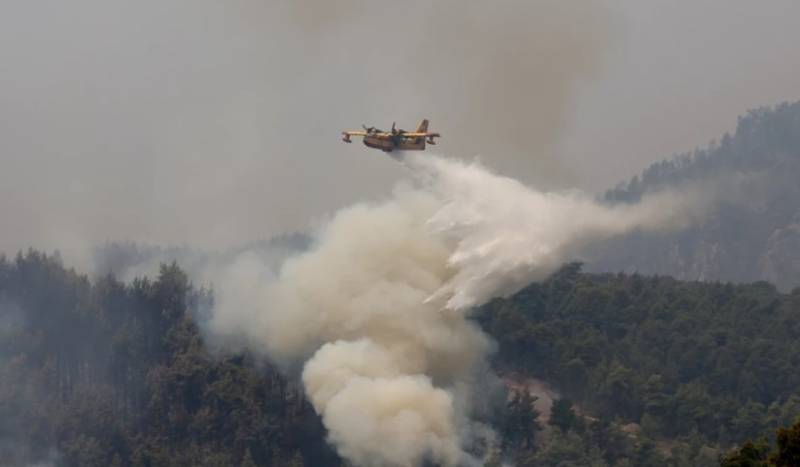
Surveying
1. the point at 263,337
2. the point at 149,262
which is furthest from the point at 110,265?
the point at 263,337

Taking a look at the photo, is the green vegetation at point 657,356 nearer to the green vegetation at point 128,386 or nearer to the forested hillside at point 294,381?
the forested hillside at point 294,381

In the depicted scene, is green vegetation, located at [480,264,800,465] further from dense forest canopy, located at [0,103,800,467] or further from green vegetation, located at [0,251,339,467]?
green vegetation, located at [0,251,339,467]

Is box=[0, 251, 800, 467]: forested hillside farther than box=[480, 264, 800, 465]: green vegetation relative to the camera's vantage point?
No

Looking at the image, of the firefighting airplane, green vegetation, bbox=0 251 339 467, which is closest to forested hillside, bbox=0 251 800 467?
green vegetation, bbox=0 251 339 467

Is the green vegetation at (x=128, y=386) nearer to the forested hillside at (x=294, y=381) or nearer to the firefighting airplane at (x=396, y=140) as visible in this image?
the forested hillside at (x=294, y=381)

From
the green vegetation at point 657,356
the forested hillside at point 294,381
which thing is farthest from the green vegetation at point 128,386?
the green vegetation at point 657,356

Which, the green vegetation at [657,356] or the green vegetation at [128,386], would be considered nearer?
the green vegetation at [128,386]

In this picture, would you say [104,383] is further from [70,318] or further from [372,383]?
[372,383]
